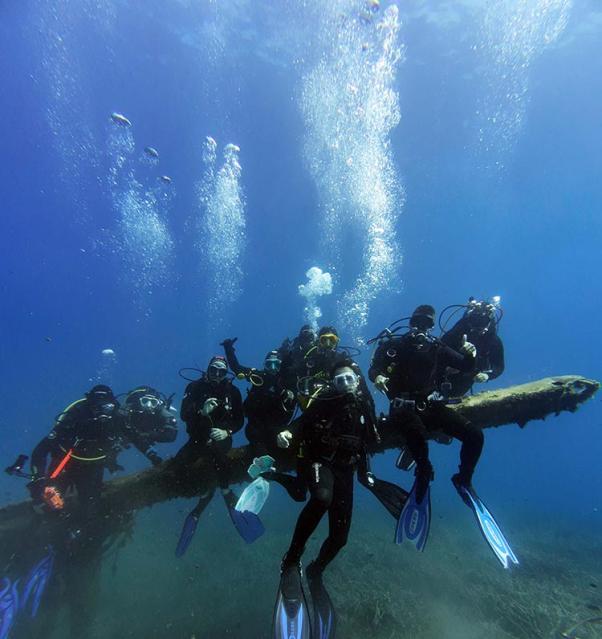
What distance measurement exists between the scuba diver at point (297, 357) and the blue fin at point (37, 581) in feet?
23.1

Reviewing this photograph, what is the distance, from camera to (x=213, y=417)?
7.28 meters

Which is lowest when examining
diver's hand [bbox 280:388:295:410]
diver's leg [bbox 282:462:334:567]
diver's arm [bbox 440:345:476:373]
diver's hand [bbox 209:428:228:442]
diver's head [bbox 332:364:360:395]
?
diver's leg [bbox 282:462:334:567]

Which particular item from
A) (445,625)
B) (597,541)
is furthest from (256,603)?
(597,541)

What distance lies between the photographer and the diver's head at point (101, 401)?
8.16 meters

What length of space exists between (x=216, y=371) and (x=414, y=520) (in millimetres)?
4784

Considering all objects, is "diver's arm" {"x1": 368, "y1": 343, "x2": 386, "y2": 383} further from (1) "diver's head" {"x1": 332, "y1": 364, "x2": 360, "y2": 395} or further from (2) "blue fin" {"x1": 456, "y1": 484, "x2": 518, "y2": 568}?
(2) "blue fin" {"x1": 456, "y1": 484, "x2": 518, "y2": 568}

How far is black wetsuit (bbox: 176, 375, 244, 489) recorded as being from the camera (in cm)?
723

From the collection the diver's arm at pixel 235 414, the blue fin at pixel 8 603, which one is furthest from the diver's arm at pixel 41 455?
the diver's arm at pixel 235 414

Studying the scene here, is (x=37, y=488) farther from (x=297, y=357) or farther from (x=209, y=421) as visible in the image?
(x=297, y=357)

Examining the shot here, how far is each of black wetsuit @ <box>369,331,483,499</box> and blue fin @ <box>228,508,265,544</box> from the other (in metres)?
3.39

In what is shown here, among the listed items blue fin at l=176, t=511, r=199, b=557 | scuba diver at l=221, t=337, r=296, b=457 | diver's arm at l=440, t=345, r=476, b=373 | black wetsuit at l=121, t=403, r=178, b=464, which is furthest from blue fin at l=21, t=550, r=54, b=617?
diver's arm at l=440, t=345, r=476, b=373

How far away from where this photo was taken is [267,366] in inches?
305

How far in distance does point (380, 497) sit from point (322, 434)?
2.15 meters

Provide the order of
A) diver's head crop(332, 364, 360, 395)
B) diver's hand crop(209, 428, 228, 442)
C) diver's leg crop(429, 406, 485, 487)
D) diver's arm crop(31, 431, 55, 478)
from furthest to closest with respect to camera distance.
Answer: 1. diver's arm crop(31, 431, 55, 478)
2. diver's hand crop(209, 428, 228, 442)
3. diver's leg crop(429, 406, 485, 487)
4. diver's head crop(332, 364, 360, 395)
